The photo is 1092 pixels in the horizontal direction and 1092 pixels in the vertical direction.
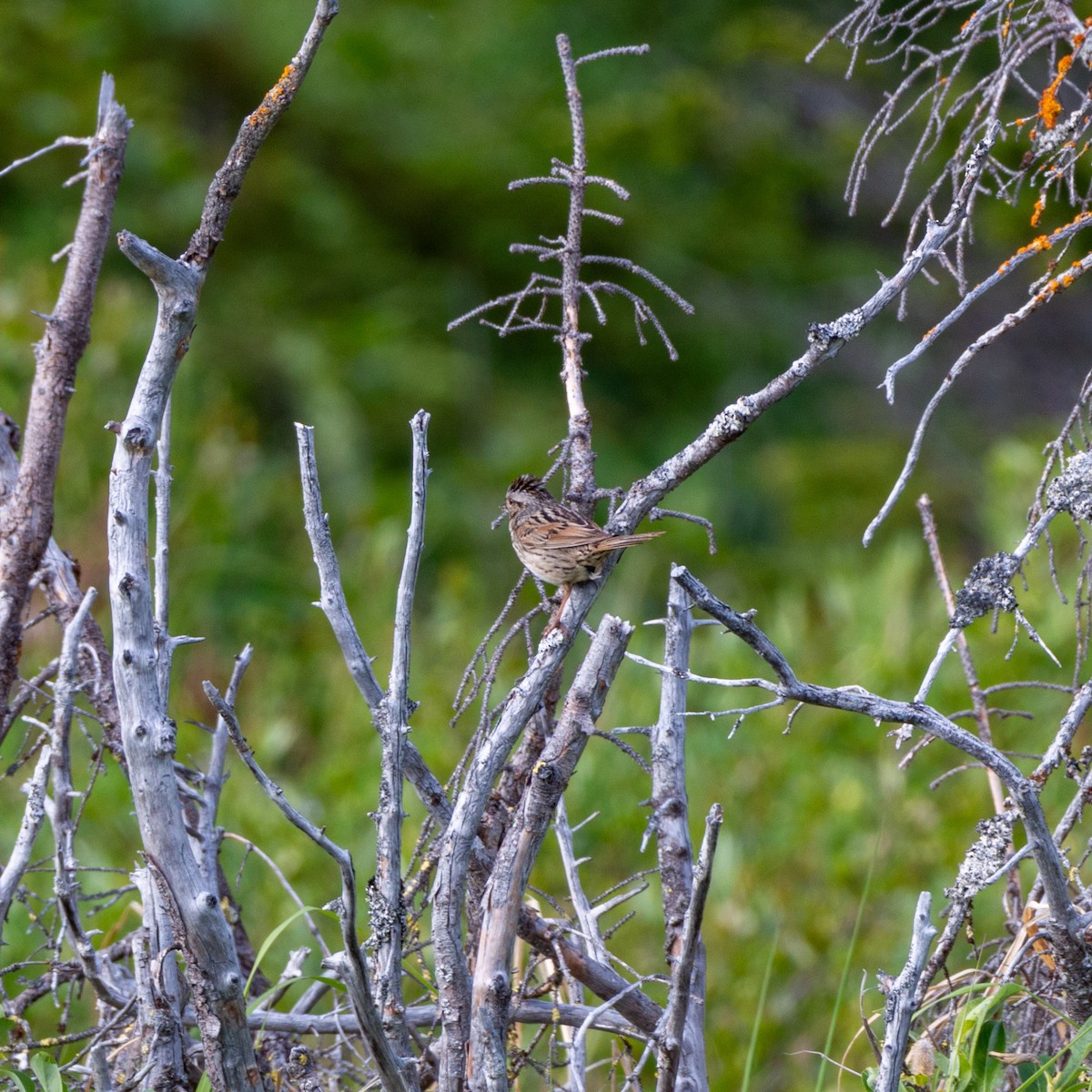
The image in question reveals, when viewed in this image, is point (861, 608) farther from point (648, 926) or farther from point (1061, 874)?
point (1061, 874)

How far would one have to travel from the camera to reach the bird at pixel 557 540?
2174 millimetres

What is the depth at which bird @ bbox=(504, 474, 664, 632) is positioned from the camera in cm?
217

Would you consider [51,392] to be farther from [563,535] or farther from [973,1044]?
[973,1044]

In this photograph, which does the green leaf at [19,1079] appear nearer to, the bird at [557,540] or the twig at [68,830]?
the twig at [68,830]

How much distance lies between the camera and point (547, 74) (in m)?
9.55

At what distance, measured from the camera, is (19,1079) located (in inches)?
63.3

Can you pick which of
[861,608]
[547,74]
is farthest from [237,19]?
[861,608]

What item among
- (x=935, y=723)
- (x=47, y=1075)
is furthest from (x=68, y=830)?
(x=935, y=723)

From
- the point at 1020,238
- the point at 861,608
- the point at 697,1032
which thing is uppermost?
the point at 1020,238

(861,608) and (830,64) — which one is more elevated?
(830,64)

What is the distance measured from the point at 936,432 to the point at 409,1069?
29.5 feet

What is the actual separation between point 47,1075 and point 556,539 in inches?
53.4

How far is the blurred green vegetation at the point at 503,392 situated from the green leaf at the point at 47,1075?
3.23 meters

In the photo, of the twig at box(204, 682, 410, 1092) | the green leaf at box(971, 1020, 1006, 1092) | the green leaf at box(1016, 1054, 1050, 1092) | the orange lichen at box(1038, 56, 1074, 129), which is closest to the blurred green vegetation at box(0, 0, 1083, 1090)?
the green leaf at box(1016, 1054, 1050, 1092)
